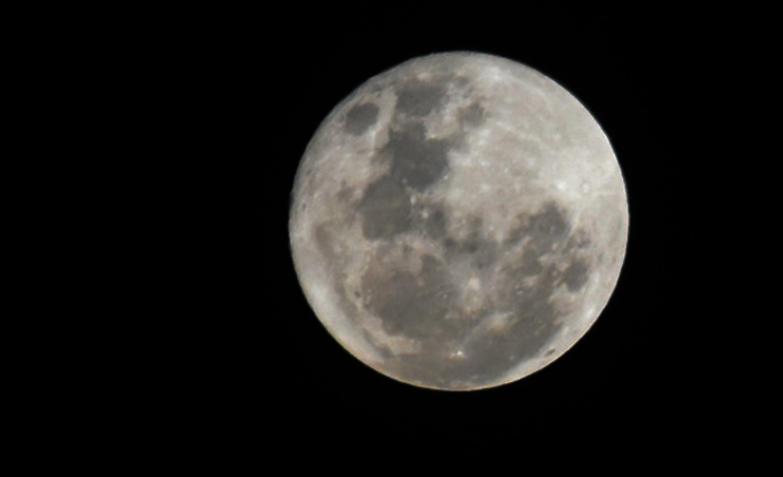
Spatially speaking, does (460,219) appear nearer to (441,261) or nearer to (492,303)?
(441,261)

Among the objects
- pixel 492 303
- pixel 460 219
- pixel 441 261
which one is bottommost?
pixel 492 303

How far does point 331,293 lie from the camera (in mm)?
5488

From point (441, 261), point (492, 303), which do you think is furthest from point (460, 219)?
point (492, 303)

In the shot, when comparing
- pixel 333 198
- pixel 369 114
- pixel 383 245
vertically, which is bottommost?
pixel 383 245

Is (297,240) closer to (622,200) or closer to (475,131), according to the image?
(475,131)

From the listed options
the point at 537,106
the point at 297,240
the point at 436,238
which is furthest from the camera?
the point at 297,240

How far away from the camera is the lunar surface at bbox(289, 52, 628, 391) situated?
5027mm

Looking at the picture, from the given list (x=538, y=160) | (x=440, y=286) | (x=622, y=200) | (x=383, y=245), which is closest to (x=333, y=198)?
(x=383, y=245)

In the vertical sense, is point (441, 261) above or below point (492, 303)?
above

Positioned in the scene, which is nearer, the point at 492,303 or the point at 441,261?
the point at 441,261

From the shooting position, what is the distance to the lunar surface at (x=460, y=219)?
503 cm

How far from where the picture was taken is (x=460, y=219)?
4.99 meters

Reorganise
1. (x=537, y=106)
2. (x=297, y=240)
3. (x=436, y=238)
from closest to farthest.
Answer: (x=436, y=238) → (x=537, y=106) → (x=297, y=240)

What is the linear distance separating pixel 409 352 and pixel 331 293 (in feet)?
1.98
